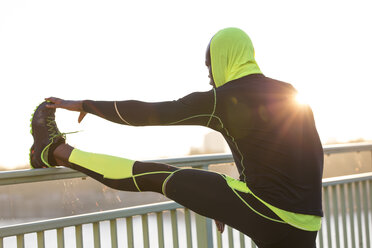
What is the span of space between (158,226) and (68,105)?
93cm

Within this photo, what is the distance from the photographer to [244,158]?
7.51 feet

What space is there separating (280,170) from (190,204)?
0.45 metres

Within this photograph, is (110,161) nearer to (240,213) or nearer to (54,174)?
(54,174)

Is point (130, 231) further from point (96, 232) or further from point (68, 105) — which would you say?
point (68, 105)

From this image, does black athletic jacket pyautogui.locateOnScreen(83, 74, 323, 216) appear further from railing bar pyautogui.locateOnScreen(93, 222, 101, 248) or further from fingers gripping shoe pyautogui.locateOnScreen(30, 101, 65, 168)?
railing bar pyautogui.locateOnScreen(93, 222, 101, 248)

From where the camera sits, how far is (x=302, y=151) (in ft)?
7.35

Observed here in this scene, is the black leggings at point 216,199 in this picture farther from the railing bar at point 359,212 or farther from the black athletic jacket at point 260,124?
the railing bar at point 359,212

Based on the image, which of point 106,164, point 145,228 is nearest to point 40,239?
point 106,164

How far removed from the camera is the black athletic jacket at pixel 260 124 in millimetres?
2156

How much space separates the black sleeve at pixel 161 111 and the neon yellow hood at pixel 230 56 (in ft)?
0.80

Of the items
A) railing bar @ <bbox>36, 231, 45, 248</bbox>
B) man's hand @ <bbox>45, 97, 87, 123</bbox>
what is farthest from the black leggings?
railing bar @ <bbox>36, 231, 45, 248</bbox>

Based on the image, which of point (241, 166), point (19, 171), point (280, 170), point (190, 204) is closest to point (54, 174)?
point (19, 171)

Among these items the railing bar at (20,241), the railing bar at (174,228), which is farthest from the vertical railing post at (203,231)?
the railing bar at (20,241)

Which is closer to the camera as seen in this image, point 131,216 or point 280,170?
point 280,170
